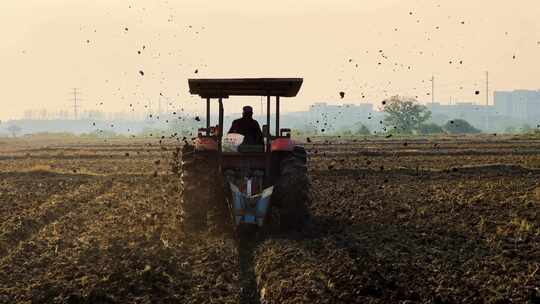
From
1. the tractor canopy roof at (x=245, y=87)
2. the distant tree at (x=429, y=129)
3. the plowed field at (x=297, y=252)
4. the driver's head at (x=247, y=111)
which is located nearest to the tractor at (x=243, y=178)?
the tractor canopy roof at (x=245, y=87)

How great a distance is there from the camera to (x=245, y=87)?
13.2 meters

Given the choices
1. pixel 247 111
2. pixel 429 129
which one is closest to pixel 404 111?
pixel 429 129

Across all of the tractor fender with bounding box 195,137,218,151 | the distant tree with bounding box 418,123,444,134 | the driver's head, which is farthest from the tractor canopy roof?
the distant tree with bounding box 418,123,444,134

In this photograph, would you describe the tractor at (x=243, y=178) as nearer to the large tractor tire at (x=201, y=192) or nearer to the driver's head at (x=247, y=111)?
the large tractor tire at (x=201, y=192)

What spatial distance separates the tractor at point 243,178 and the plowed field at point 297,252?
0.49 m

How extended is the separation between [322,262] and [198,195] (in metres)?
3.55

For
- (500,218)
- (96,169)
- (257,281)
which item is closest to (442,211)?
(500,218)

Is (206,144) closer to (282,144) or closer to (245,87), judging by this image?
(245,87)

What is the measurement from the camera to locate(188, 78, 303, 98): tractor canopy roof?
1232cm

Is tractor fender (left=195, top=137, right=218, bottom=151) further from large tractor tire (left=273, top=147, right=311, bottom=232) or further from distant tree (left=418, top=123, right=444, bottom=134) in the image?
distant tree (left=418, top=123, right=444, bottom=134)

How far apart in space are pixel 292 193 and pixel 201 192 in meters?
1.60

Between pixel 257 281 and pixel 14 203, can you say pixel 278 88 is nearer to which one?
pixel 257 281

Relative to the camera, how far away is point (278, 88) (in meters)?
13.1

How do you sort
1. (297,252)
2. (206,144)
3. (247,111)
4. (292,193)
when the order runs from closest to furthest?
(297,252), (292,193), (206,144), (247,111)
